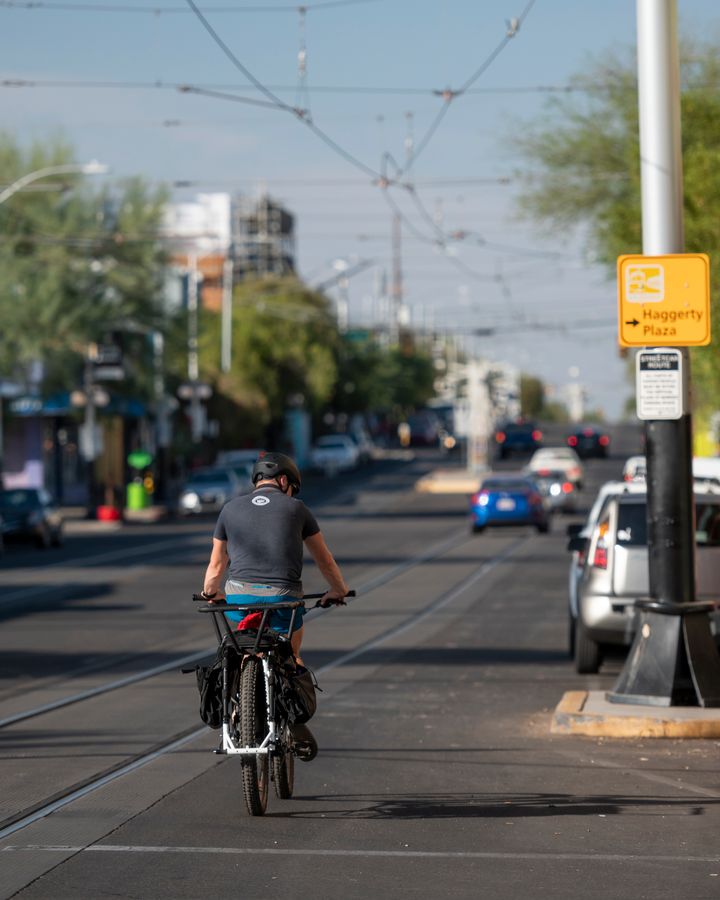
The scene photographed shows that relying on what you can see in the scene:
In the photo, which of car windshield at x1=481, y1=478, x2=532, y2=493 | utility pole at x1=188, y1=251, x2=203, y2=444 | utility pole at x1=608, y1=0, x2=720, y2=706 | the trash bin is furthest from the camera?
utility pole at x1=188, y1=251, x2=203, y2=444

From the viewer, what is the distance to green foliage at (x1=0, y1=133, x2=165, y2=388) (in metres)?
48.5

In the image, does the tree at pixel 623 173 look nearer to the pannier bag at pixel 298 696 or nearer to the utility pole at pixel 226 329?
the pannier bag at pixel 298 696

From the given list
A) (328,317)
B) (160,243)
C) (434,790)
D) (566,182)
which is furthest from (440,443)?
(434,790)

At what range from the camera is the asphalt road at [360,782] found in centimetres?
727

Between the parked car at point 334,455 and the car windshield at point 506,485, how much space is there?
123 feet

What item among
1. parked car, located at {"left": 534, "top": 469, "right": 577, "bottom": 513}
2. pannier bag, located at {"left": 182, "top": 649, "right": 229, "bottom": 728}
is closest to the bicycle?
pannier bag, located at {"left": 182, "top": 649, "right": 229, "bottom": 728}

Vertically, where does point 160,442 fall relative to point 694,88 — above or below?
below

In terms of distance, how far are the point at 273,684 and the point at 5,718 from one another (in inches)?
190

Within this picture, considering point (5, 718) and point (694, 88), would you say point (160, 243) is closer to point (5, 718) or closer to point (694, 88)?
point (694, 88)

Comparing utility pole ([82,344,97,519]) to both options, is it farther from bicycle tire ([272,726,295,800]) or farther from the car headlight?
bicycle tire ([272,726,295,800])

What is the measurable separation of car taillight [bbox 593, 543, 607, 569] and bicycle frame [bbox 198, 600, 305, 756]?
6474mm

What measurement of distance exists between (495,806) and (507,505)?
33430 mm

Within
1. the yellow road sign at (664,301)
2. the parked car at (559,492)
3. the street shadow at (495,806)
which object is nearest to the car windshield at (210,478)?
the parked car at (559,492)

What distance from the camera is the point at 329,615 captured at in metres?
22.5
